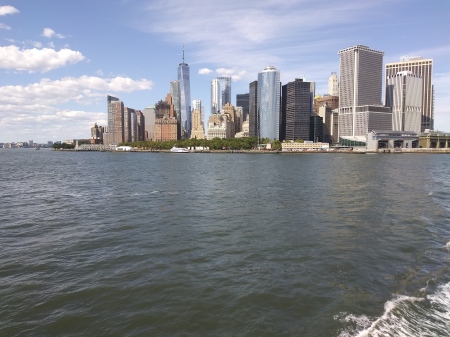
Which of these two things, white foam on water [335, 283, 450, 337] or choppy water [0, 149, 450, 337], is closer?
white foam on water [335, 283, 450, 337]

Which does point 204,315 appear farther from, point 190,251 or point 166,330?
point 190,251

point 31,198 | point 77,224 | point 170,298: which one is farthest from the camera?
point 31,198

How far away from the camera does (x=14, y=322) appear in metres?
12.5

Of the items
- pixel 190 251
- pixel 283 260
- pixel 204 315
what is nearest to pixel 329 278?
pixel 283 260

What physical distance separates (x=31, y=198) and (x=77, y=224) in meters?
17.3

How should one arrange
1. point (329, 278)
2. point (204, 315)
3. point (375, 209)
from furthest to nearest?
point (375, 209) → point (329, 278) → point (204, 315)

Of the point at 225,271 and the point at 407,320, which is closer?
the point at 407,320

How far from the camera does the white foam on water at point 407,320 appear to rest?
1147 cm

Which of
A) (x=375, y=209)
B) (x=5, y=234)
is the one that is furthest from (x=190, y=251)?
(x=375, y=209)

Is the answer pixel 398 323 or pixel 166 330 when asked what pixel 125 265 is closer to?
pixel 166 330

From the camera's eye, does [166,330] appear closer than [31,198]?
Yes

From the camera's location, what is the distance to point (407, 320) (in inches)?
478

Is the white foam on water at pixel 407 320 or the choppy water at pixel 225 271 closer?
the white foam on water at pixel 407 320

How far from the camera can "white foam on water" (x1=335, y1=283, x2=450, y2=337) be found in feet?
37.6
